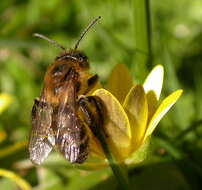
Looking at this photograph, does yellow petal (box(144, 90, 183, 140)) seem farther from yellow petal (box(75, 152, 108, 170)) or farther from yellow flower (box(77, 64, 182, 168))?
yellow petal (box(75, 152, 108, 170))

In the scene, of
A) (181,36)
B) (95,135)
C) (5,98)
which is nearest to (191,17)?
(181,36)

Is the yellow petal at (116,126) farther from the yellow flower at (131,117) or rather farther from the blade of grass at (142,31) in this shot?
the blade of grass at (142,31)

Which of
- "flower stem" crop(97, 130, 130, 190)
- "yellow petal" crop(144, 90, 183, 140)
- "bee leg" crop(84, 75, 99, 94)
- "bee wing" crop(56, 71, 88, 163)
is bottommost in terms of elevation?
"flower stem" crop(97, 130, 130, 190)

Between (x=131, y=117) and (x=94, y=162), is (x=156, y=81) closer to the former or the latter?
(x=131, y=117)

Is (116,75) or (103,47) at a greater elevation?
(116,75)

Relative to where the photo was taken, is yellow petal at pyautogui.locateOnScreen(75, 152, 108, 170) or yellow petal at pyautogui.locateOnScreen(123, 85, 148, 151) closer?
yellow petal at pyautogui.locateOnScreen(123, 85, 148, 151)

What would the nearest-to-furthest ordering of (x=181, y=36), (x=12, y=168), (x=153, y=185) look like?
(x=153, y=185), (x=12, y=168), (x=181, y=36)

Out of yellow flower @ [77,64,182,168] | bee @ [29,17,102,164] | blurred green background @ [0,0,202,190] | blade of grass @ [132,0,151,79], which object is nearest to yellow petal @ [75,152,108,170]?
yellow flower @ [77,64,182,168]

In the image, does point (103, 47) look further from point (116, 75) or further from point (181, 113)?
point (116, 75)
